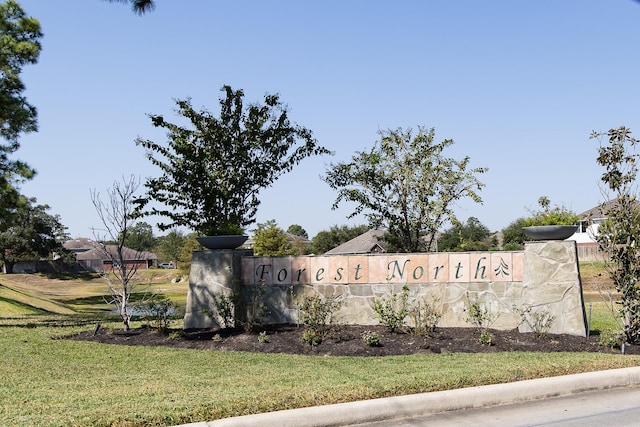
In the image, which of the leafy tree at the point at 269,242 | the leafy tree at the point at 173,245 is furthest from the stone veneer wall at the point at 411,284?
the leafy tree at the point at 173,245

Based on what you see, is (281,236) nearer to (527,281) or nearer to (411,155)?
(411,155)

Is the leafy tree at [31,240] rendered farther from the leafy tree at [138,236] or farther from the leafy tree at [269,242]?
the leafy tree at [138,236]

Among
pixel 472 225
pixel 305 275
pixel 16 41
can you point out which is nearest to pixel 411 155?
pixel 305 275

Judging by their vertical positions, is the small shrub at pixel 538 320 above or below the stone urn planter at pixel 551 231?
below

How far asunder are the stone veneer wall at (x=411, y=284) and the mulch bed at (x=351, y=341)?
481mm

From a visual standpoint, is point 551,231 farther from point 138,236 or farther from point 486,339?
point 138,236

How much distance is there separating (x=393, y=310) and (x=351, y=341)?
59.6 inches

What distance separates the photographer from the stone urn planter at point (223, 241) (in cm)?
1300

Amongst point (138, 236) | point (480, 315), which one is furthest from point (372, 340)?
point (138, 236)

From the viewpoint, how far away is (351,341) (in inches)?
412

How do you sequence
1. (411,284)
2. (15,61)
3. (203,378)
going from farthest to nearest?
(15,61) → (411,284) → (203,378)

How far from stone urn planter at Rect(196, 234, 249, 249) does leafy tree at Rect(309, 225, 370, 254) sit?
177 feet

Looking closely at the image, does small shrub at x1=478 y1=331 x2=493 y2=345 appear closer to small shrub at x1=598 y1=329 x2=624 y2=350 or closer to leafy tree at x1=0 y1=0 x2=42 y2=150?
small shrub at x1=598 y1=329 x2=624 y2=350

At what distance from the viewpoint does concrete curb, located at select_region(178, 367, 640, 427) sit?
5.77m
